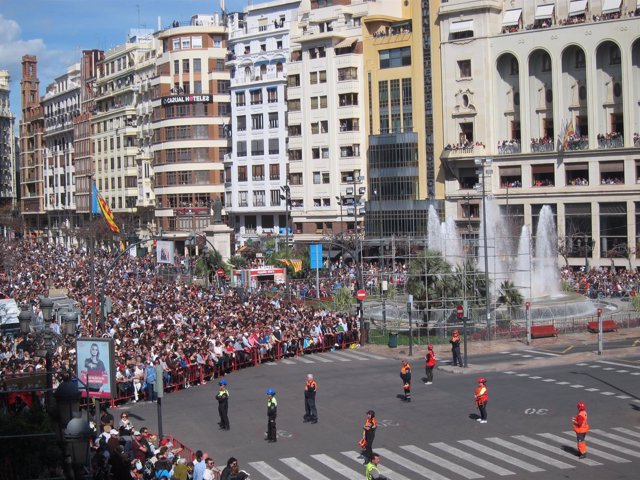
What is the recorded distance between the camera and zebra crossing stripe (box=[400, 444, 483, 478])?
23.9m

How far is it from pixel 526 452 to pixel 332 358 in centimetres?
1724

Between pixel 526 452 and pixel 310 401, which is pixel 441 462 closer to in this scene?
pixel 526 452

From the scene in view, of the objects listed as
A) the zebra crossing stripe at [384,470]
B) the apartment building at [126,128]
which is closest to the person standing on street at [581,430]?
the zebra crossing stripe at [384,470]

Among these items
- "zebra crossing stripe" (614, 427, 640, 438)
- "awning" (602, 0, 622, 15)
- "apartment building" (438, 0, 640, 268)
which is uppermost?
"awning" (602, 0, 622, 15)

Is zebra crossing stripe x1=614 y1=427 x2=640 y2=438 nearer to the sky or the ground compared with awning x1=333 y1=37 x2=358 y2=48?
nearer to the ground

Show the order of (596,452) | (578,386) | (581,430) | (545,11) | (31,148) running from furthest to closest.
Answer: (31,148) < (545,11) < (578,386) < (596,452) < (581,430)

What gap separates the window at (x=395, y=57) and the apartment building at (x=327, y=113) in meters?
2.39

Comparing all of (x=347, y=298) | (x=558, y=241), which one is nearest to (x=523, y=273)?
(x=347, y=298)

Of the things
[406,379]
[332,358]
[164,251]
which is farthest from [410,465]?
[164,251]

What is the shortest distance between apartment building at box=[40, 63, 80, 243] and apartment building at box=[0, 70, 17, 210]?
24.2 metres

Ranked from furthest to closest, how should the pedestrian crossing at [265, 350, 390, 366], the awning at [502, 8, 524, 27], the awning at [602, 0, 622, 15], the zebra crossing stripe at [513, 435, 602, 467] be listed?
the awning at [502, 8, 524, 27], the awning at [602, 0, 622, 15], the pedestrian crossing at [265, 350, 390, 366], the zebra crossing stripe at [513, 435, 602, 467]

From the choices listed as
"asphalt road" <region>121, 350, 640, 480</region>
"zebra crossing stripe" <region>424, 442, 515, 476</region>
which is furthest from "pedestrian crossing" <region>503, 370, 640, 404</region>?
"zebra crossing stripe" <region>424, 442, 515, 476</region>

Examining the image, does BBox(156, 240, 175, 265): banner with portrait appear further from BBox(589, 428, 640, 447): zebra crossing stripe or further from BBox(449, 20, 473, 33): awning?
BBox(589, 428, 640, 447): zebra crossing stripe

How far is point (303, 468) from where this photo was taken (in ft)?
81.3
